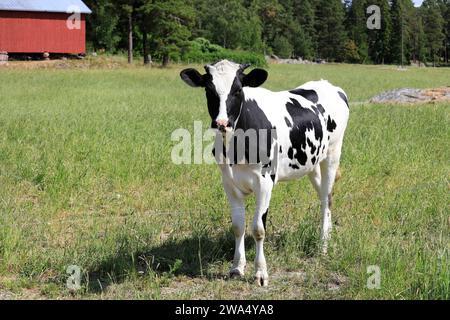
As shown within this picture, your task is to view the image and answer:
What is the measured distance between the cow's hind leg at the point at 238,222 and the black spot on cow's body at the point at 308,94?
153cm

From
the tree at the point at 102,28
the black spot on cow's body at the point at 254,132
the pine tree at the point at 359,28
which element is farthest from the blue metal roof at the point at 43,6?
the pine tree at the point at 359,28

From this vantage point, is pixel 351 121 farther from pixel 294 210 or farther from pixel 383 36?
pixel 383 36

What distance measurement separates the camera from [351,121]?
15.2 m

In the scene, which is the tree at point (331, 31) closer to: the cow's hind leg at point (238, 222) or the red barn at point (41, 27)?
the red barn at point (41, 27)

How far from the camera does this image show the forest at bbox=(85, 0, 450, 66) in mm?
57438

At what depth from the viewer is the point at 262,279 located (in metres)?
5.38

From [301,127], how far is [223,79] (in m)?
1.24

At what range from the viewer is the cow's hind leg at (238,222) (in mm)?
5543

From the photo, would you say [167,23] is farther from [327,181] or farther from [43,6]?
[327,181]

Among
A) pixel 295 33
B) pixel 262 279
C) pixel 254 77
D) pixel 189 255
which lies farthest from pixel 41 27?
pixel 295 33

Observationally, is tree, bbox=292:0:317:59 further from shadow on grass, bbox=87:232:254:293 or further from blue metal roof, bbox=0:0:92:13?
shadow on grass, bbox=87:232:254:293

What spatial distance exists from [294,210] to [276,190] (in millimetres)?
826

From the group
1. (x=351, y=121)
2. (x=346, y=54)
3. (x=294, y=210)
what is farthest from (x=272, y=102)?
(x=346, y=54)

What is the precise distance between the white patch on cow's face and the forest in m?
46.0
